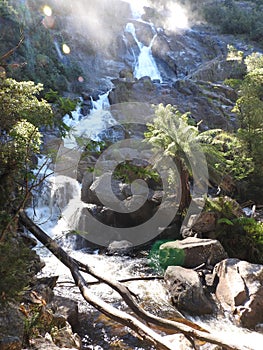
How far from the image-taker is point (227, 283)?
6039mm

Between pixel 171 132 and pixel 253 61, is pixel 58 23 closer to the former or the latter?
pixel 253 61

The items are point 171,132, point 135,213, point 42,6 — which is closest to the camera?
point 171,132

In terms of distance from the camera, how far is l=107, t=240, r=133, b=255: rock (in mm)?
8773

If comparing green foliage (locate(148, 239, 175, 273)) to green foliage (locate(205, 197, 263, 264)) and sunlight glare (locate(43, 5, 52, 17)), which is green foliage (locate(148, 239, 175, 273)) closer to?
green foliage (locate(205, 197, 263, 264))

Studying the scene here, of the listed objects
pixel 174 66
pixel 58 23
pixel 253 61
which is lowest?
pixel 253 61

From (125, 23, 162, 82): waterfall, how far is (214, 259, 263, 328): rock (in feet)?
85.8

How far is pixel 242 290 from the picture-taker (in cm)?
570

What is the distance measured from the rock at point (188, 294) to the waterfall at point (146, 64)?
2635 cm

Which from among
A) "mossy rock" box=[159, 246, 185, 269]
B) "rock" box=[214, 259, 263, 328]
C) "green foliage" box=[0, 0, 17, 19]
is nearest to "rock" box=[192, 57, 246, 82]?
"green foliage" box=[0, 0, 17, 19]

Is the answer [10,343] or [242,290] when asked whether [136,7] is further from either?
[10,343]

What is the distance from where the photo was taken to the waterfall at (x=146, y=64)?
30278 mm

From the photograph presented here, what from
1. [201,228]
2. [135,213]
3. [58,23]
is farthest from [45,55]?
[201,228]

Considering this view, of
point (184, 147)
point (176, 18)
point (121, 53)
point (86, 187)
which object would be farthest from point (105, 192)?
point (176, 18)

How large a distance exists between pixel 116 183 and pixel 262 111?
24.5 feet
